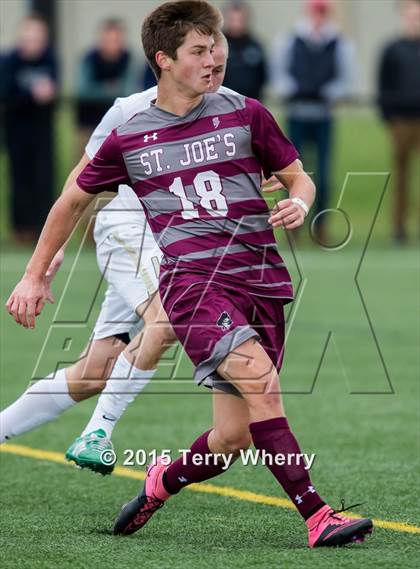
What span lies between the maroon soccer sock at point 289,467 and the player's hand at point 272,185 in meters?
0.84

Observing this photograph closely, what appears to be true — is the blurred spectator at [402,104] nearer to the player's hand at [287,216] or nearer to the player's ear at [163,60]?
the player's ear at [163,60]

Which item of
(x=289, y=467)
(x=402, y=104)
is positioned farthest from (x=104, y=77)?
(x=289, y=467)

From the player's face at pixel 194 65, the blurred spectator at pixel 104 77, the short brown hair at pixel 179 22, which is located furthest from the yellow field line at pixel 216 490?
the blurred spectator at pixel 104 77

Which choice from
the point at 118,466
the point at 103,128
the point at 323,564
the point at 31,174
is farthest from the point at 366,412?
the point at 31,174

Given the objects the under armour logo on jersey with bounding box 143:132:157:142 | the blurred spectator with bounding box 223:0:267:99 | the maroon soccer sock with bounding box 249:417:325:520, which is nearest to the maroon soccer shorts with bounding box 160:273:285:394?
the maroon soccer sock with bounding box 249:417:325:520

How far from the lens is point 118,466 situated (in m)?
6.38

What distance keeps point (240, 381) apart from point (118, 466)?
1.86 metres

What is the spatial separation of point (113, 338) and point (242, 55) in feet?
29.1

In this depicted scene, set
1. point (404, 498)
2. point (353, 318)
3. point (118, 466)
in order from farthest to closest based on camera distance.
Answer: point (353, 318) → point (118, 466) → point (404, 498)

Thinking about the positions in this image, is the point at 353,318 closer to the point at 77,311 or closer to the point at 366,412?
the point at 77,311

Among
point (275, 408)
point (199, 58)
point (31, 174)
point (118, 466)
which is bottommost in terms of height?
point (31, 174)

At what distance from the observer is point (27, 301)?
4.94 metres

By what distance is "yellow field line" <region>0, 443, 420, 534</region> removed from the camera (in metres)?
5.10

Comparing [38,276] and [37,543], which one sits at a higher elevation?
[38,276]
